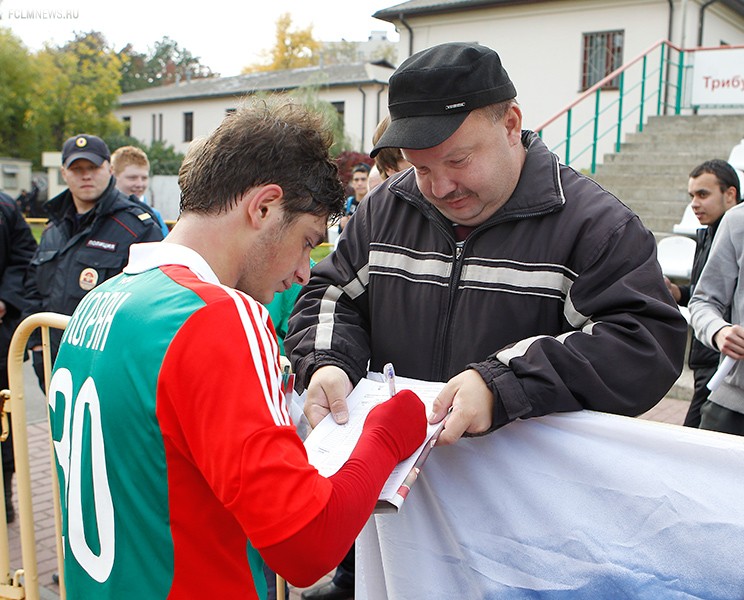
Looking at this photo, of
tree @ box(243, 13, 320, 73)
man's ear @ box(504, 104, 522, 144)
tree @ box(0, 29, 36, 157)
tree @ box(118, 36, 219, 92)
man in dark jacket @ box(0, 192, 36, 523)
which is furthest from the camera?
tree @ box(118, 36, 219, 92)

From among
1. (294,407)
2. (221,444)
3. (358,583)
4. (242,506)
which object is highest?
(221,444)

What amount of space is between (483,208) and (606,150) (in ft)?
64.7

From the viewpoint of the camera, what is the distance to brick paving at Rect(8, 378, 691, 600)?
3832 mm

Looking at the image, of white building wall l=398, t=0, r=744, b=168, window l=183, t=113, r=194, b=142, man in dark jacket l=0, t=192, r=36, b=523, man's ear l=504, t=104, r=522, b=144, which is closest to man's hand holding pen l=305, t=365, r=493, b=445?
man's ear l=504, t=104, r=522, b=144

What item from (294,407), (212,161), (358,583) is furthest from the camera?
(294,407)

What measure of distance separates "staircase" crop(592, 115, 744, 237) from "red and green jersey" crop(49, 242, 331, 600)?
10.1 meters

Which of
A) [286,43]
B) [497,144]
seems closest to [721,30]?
[497,144]

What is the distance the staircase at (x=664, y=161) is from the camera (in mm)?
11672

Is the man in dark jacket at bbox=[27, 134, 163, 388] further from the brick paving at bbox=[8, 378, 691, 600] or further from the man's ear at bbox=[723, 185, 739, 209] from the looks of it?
the man's ear at bbox=[723, 185, 739, 209]

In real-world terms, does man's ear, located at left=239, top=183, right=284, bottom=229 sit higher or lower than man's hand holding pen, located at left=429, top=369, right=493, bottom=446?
higher

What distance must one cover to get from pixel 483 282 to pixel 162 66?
8373 cm

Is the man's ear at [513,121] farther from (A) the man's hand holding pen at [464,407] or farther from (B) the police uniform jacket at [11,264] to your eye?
(B) the police uniform jacket at [11,264]

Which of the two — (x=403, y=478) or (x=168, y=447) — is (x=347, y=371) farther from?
(x=168, y=447)

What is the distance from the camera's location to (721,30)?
73.4 ft
